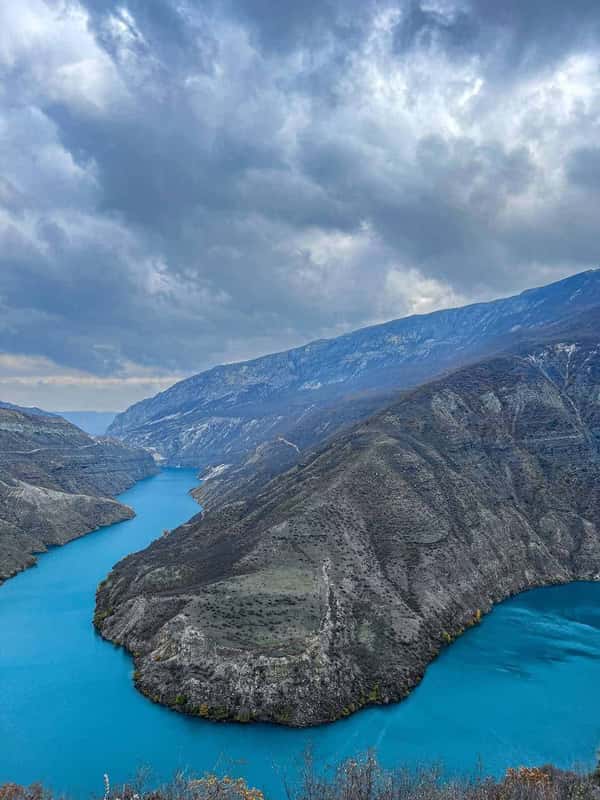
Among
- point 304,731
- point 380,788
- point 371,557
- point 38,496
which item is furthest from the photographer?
point 38,496

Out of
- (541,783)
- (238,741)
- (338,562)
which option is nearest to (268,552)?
(338,562)

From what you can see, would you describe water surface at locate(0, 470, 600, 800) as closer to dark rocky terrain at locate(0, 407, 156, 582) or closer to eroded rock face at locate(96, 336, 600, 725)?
eroded rock face at locate(96, 336, 600, 725)

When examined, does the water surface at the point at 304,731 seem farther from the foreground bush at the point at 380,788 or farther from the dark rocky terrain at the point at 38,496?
the dark rocky terrain at the point at 38,496

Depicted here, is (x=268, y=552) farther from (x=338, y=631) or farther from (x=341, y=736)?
(x=341, y=736)

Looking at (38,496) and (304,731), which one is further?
(38,496)

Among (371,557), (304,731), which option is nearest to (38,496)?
(371,557)

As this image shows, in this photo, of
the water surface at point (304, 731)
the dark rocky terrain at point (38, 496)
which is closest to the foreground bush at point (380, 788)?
the water surface at point (304, 731)

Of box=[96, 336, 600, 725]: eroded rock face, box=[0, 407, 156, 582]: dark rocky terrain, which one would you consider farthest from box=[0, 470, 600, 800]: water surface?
box=[0, 407, 156, 582]: dark rocky terrain

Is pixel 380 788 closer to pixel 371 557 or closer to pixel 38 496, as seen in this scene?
pixel 371 557
